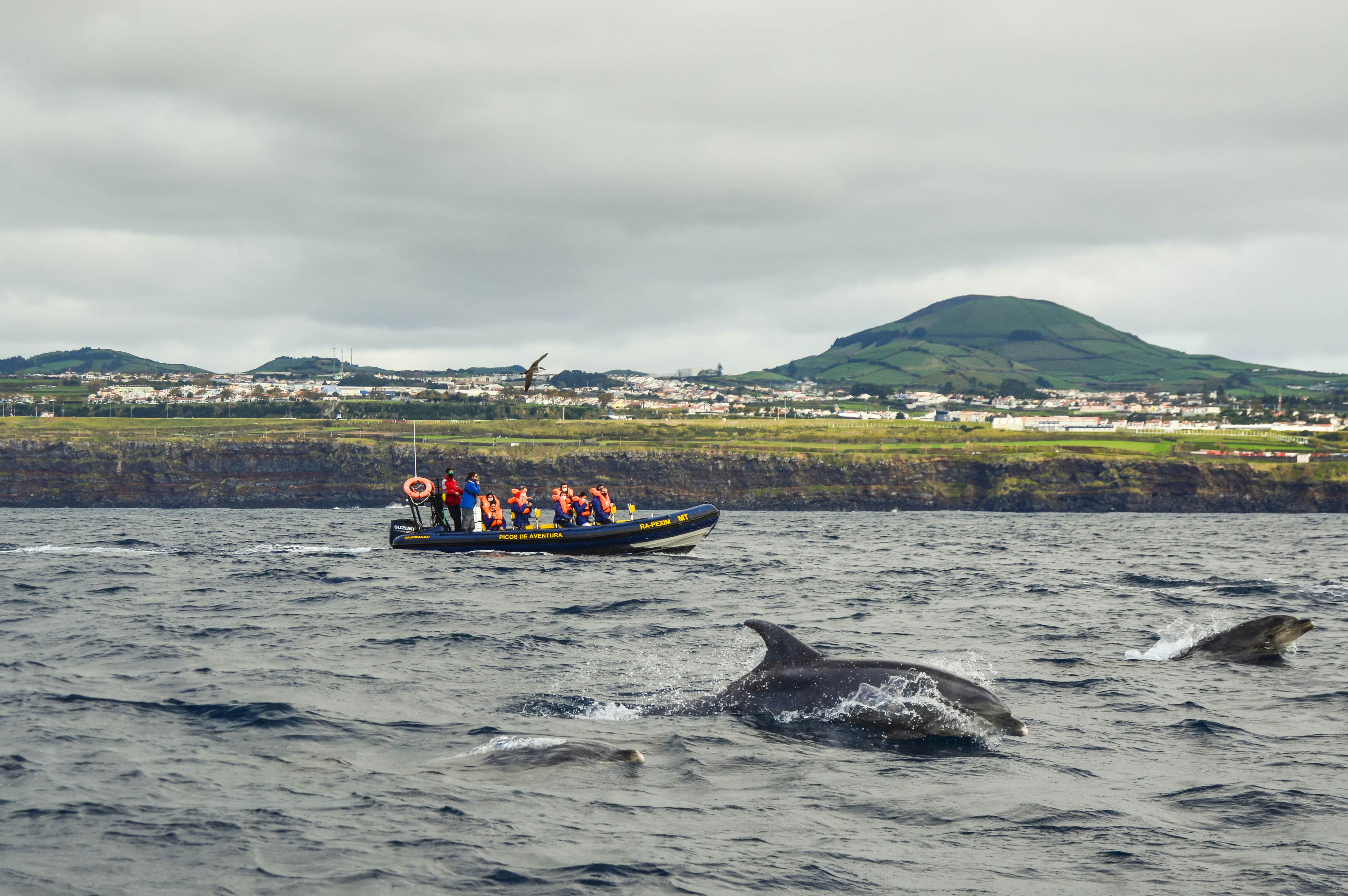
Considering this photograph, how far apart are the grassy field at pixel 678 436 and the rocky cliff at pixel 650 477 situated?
442 cm

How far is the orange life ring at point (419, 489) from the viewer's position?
1708 inches

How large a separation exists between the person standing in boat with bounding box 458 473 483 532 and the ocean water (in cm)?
1476

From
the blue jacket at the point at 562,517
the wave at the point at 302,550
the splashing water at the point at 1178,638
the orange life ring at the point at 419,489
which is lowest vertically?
the wave at the point at 302,550

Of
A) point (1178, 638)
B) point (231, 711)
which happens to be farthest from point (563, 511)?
point (231, 711)

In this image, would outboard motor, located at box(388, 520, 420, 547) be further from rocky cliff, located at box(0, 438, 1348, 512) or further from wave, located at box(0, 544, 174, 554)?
rocky cliff, located at box(0, 438, 1348, 512)

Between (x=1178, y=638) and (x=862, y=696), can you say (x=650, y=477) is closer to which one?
(x=1178, y=638)

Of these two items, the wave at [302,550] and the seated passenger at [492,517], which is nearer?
the seated passenger at [492,517]

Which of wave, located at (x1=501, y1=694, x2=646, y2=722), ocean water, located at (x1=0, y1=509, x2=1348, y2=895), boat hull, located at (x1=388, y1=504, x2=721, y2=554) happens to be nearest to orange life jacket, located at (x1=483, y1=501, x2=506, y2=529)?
boat hull, located at (x1=388, y1=504, x2=721, y2=554)

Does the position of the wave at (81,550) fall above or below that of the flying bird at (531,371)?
below

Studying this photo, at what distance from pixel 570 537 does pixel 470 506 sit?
460 centimetres

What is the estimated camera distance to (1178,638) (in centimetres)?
2133

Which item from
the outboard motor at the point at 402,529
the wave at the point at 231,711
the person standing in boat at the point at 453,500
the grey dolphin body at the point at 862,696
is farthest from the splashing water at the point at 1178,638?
the outboard motor at the point at 402,529

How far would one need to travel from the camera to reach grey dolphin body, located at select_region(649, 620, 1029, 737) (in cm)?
1347

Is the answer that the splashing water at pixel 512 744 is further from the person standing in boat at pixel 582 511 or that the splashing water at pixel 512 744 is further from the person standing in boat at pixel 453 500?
the person standing in boat at pixel 582 511
